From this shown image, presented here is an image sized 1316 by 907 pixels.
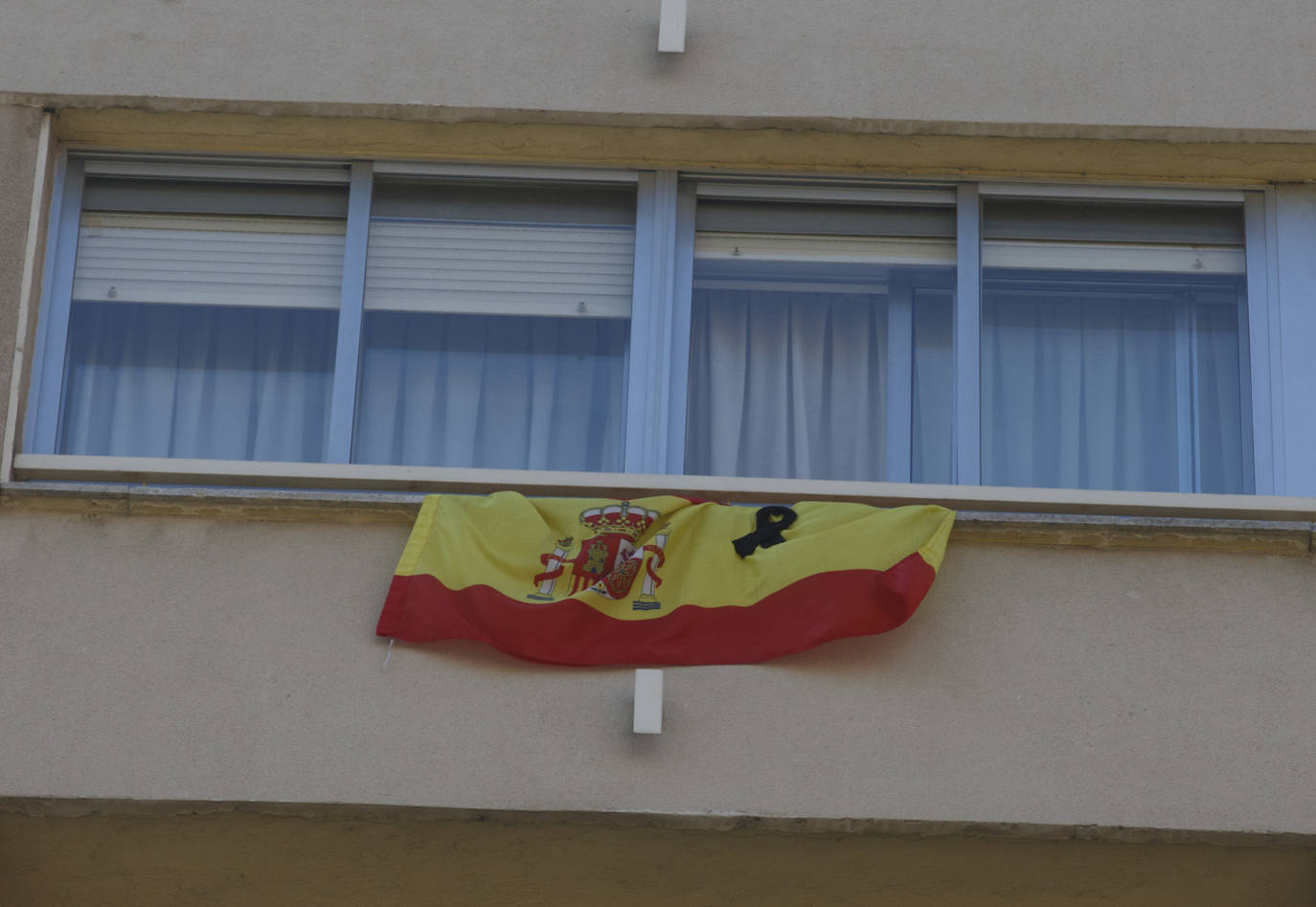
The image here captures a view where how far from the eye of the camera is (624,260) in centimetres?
700

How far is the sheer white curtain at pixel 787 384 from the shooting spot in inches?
268

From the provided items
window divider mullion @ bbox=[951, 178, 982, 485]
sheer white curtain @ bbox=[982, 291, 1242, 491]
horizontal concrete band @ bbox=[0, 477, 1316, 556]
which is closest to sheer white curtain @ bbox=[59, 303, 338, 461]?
horizontal concrete band @ bbox=[0, 477, 1316, 556]

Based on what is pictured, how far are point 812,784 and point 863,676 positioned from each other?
42 centimetres

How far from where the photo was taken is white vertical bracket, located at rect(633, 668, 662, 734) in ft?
18.9

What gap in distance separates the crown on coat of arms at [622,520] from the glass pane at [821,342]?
0.58m

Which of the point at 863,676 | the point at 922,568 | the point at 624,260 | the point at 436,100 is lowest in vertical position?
the point at 863,676

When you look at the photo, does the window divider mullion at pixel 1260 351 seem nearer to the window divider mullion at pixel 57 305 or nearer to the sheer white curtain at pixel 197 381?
the sheer white curtain at pixel 197 381

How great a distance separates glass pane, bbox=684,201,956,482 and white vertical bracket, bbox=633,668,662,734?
1170 mm

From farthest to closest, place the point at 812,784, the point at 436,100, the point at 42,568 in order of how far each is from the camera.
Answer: the point at 436,100 < the point at 42,568 < the point at 812,784

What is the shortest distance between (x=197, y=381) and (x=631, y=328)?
5.60ft

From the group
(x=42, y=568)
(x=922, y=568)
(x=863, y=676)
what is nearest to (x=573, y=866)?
(x=863, y=676)

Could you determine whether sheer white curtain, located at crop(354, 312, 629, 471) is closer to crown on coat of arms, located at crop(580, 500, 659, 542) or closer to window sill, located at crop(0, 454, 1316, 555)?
window sill, located at crop(0, 454, 1316, 555)

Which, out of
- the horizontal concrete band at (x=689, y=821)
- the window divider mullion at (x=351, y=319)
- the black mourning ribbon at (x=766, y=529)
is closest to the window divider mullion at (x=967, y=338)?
the black mourning ribbon at (x=766, y=529)

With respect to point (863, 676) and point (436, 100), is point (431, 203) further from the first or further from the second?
point (863, 676)
